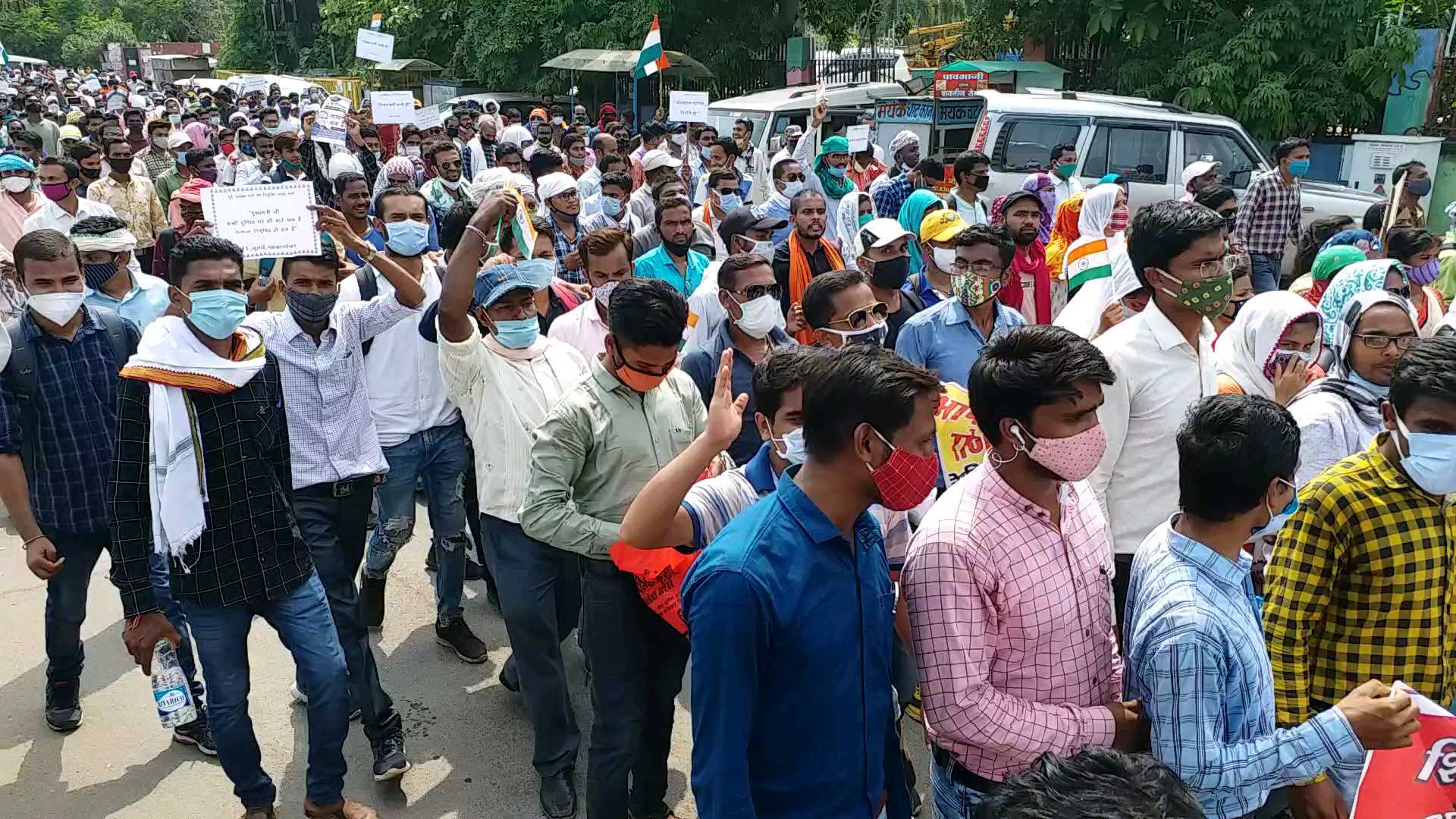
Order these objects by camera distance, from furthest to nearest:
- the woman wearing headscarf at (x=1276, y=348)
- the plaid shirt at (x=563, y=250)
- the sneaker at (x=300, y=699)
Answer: the plaid shirt at (x=563, y=250)
the sneaker at (x=300, y=699)
the woman wearing headscarf at (x=1276, y=348)

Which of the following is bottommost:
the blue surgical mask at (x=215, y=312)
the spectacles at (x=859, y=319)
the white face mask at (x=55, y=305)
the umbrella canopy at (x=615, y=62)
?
the spectacles at (x=859, y=319)

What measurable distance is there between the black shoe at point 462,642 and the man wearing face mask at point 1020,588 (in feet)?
9.45

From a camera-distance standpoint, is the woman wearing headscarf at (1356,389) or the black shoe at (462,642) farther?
A: the black shoe at (462,642)

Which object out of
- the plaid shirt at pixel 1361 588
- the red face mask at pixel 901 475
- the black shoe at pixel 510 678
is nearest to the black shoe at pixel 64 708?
the black shoe at pixel 510 678

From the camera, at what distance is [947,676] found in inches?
83.4

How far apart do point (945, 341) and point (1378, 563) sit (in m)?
1.96

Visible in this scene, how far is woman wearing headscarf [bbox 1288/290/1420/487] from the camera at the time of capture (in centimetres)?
303

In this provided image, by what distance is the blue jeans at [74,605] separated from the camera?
3953 millimetres

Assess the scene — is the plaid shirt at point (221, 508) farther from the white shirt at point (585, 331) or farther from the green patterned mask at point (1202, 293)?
the green patterned mask at point (1202, 293)

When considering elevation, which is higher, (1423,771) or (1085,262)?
(1085,262)

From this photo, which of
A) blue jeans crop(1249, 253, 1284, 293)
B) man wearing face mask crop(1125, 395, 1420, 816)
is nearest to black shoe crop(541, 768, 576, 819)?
man wearing face mask crop(1125, 395, 1420, 816)

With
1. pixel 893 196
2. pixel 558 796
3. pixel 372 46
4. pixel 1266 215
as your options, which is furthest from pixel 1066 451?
pixel 372 46

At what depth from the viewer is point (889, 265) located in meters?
5.32

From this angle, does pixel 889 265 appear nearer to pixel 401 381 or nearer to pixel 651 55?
pixel 401 381
